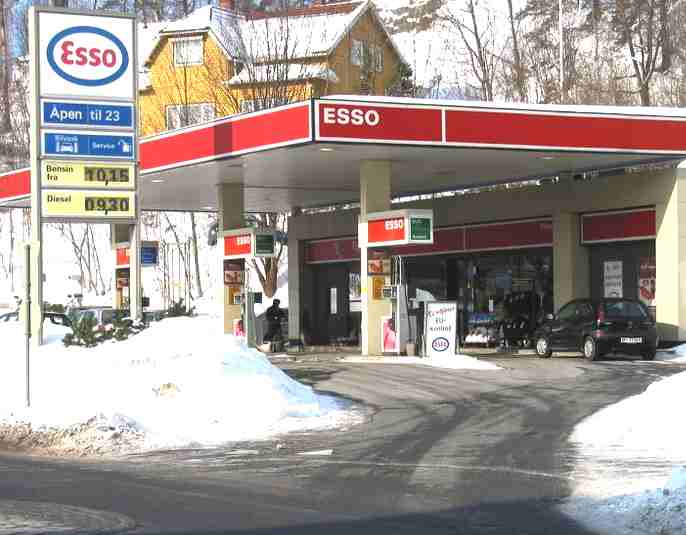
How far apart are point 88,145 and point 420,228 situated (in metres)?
8.07

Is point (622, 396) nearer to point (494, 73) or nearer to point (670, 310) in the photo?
point (670, 310)


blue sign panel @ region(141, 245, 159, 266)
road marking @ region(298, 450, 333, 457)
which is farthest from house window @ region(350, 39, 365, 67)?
road marking @ region(298, 450, 333, 457)

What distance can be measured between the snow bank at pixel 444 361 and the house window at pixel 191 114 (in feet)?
73.5

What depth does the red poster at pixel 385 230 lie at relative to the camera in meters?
27.7

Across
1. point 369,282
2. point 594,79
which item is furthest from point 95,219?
point 594,79

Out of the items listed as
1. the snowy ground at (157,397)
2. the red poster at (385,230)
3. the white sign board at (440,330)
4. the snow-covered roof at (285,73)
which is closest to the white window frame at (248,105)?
the snow-covered roof at (285,73)

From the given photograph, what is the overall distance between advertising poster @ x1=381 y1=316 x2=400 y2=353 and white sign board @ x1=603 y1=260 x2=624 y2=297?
19.9 ft

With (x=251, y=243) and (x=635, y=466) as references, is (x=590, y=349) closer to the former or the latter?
(x=251, y=243)

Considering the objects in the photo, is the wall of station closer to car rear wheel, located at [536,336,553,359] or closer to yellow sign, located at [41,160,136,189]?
car rear wheel, located at [536,336,553,359]

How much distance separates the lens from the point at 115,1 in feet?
228

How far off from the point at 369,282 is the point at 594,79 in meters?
25.0

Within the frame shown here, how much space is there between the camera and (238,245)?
3378 cm

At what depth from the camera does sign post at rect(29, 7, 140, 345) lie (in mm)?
22266

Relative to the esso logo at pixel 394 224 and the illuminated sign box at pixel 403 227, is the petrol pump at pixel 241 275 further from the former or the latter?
the esso logo at pixel 394 224
